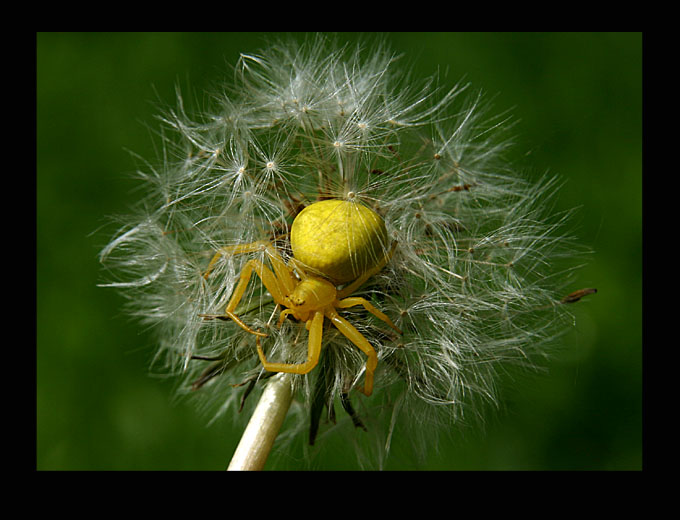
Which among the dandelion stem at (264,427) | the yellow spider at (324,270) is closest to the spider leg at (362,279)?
the yellow spider at (324,270)

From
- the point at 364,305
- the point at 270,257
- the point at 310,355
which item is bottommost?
the point at 310,355

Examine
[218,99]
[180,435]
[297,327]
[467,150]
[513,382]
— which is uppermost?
[218,99]

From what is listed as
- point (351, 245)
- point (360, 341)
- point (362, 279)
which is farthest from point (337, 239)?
point (360, 341)

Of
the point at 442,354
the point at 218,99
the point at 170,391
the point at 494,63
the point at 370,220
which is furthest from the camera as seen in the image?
the point at 494,63

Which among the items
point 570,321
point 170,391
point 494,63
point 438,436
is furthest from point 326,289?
point 494,63

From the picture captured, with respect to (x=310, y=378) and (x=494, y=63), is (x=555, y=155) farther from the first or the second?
(x=310, y=378)

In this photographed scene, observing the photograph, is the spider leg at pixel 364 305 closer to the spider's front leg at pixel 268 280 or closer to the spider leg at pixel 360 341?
the spider leg at pixel 360 341

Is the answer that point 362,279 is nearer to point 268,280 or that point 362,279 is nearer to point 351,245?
point 351,245
